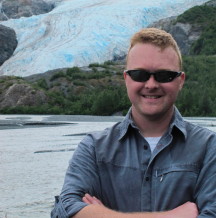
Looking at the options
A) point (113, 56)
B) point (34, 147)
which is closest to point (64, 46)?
point (113, 56)

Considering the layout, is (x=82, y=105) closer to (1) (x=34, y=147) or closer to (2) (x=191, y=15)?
(1) (x=34, y=147)

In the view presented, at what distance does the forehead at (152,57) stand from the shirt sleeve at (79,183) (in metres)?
0.42

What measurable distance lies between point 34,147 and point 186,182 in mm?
4744

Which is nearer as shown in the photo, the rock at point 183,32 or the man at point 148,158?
the man at point 148,158

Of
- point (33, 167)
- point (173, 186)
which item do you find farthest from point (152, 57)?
point (33, 167)

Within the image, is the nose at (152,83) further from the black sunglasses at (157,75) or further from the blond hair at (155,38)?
the blond hair at (155,38)

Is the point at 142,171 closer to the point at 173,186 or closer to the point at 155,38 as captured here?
the point at 173,186

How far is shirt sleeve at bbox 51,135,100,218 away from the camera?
216cm

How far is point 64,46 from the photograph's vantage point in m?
32.7

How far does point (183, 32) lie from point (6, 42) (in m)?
12.3

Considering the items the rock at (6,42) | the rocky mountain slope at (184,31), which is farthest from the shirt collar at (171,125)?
the rock at (6,42)

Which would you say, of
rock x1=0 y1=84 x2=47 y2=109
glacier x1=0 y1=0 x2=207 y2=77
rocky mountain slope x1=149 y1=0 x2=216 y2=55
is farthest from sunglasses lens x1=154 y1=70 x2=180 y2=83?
rocky mountain slope x1=149 y1=0 x2=216 y2=55

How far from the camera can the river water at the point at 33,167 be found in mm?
3521

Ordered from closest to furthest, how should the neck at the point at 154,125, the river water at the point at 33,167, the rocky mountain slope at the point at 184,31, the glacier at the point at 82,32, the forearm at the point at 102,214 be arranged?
the forearm at the point at 102,214, the neck at the point at 154,125, the river water at the point at 33,167, the glacier at the point at 82,32, the rocky mountain slope at the point at 184,31
